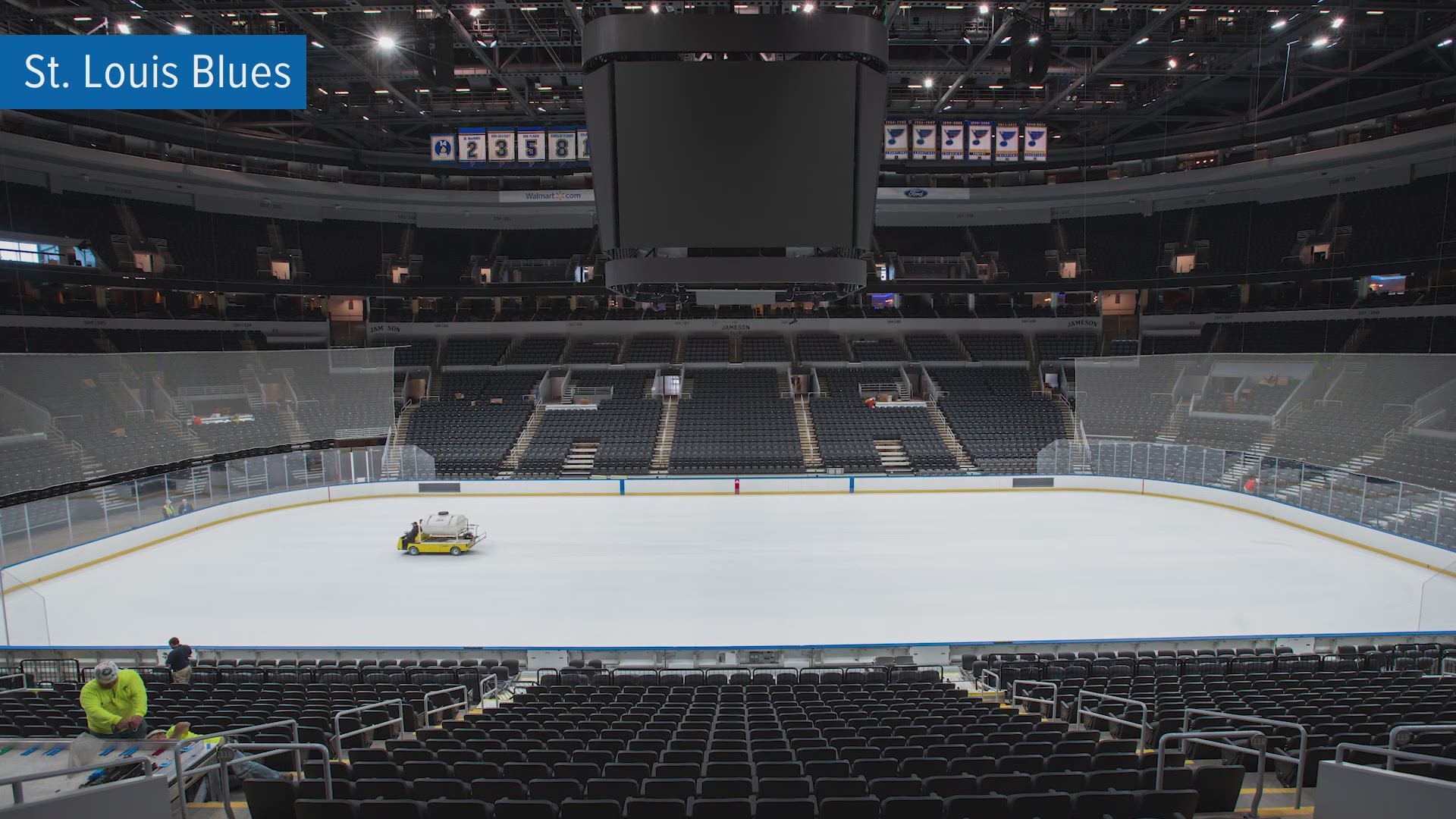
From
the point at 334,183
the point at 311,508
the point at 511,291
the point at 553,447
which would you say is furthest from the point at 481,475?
the point at 334,183

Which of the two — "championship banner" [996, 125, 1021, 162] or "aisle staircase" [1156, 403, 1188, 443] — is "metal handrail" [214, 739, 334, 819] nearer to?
"aisle staircase" [1156, 403, 1188, 443]

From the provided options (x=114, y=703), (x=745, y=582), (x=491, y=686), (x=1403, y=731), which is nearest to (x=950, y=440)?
(x=745, y=582)

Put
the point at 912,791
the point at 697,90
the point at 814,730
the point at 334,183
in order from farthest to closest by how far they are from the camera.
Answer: the point at 334,183, the point at 697,90, the point at 814,730, the point at 912,791

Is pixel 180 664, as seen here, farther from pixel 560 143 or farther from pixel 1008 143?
pixel 1008 143

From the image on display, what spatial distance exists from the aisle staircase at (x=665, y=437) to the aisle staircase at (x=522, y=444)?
5124 mm

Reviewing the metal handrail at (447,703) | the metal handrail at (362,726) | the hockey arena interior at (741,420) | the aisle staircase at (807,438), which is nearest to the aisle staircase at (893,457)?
the hockey arena interior at (741,420)

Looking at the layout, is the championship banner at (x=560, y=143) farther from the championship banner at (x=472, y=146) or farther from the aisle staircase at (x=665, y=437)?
the aisle staircase at (x=665, y=437)

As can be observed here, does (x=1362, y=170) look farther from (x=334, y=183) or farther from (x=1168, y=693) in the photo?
(x=334, y=183)

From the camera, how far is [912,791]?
181 inches

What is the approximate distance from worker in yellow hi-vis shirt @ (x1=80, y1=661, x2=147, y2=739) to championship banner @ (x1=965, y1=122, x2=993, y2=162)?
27.0 meters

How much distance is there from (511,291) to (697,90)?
27591 mm

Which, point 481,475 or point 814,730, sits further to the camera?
point 481,475

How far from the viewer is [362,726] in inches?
279

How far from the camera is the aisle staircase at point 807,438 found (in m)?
27.8
